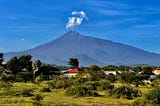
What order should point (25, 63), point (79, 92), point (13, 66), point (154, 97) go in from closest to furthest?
point (154, 97) → point (79, 92) → point (13, 66) → point (25, 63)

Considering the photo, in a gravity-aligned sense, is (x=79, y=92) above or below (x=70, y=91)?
below

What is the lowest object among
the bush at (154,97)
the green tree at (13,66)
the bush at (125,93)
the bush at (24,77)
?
the bush at (154,97)

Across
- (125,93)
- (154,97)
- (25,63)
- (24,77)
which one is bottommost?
(154,97)

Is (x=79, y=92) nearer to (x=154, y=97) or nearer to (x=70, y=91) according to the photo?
(x=70, y=91)

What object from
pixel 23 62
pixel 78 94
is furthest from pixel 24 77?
pixel 78 94

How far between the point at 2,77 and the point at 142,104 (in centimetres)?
3771

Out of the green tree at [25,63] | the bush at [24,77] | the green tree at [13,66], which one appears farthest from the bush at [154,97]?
the green tree at [25,63]

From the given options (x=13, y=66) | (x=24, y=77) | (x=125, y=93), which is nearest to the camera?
(x=125, y=93)

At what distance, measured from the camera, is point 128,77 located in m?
66.3

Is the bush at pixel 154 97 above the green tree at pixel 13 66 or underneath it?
underneath

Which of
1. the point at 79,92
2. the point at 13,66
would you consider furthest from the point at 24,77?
the point at 79,92

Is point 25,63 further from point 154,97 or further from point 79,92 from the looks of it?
point 154,97

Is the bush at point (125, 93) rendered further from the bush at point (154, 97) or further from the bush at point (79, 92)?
the bush at point (154, 97)

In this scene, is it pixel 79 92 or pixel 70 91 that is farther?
pixel 70 91
